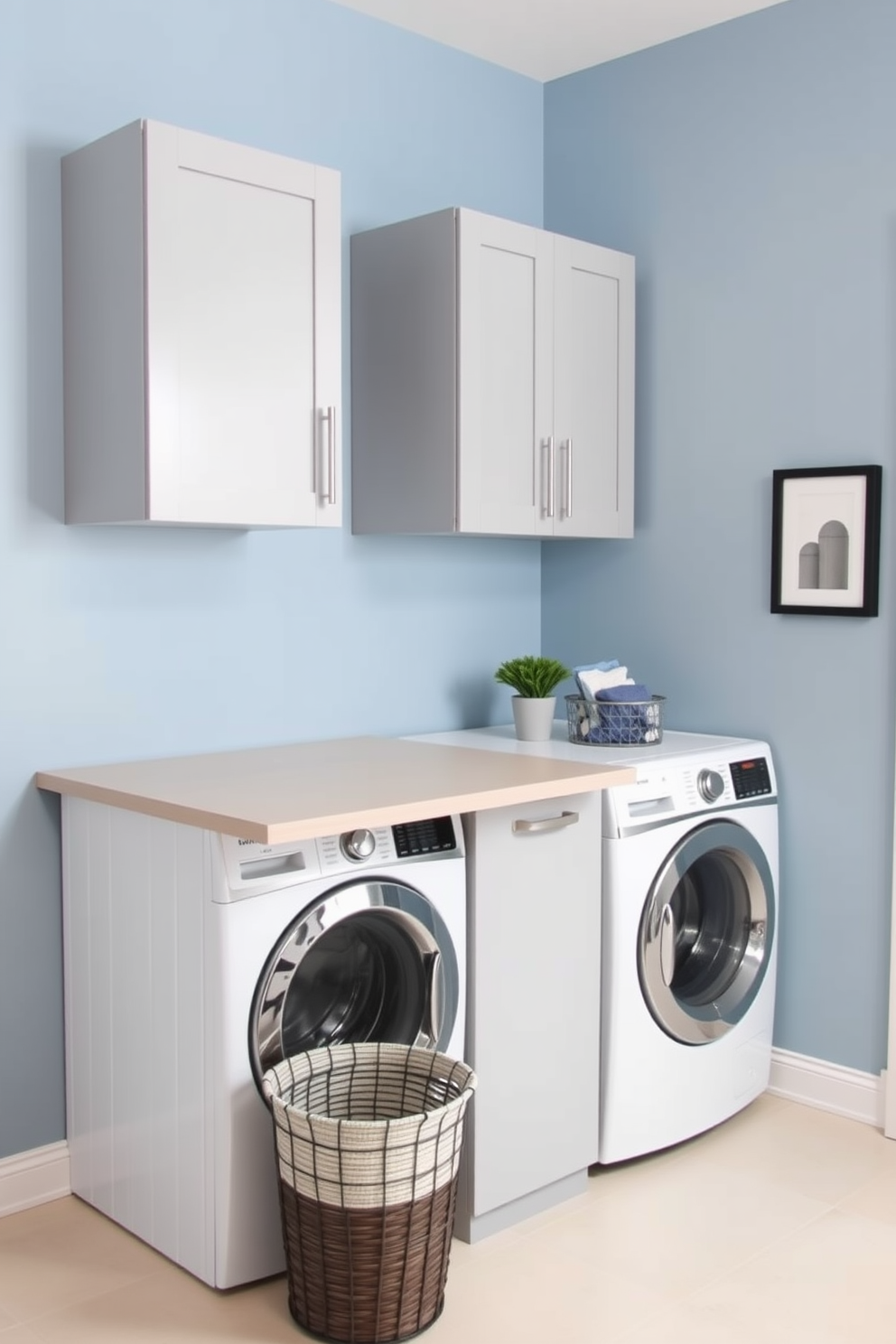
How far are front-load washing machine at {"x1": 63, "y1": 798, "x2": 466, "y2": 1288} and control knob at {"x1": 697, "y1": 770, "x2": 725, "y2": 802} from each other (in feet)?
2.34

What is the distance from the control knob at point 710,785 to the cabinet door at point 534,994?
34cm

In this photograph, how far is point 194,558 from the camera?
2898 mm

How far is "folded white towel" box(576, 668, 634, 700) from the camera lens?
322 cm

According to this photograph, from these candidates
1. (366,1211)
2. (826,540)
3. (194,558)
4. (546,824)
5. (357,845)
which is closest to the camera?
(366,1211)

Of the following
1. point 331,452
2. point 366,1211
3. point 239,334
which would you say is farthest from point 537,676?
point 366,1211

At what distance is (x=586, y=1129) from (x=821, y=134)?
2.32 metres

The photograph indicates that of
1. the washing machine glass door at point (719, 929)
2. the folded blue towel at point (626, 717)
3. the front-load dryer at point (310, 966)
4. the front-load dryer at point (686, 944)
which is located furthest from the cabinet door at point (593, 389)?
the front-load dryer at point (310, 966)

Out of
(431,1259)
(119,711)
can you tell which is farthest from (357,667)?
(431,1259)

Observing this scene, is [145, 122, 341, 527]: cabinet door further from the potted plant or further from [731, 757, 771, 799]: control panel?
[731, 757, 771, 799]: control panel

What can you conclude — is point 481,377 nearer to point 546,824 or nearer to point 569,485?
Answer: point 569,485

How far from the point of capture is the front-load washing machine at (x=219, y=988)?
2234mm

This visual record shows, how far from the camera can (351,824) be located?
2.17 m

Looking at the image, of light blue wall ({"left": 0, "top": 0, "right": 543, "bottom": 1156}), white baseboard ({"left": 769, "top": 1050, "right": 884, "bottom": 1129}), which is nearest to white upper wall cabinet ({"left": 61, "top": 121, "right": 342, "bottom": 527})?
light blue wall ({"left": 0, "top": 0, "right": 543, "bottom": 1156})

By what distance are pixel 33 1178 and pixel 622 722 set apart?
5.30 feet
